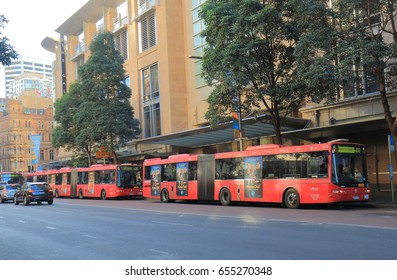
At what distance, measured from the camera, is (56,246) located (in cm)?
1055

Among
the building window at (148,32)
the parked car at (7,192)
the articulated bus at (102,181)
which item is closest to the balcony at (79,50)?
the building window at (148,32)

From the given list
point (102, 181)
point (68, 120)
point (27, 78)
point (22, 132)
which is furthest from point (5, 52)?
point (27, 78)

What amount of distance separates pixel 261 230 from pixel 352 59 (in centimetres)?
872

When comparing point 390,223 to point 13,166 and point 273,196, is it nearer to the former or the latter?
point 273,196

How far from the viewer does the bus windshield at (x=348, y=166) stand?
19.2 meters

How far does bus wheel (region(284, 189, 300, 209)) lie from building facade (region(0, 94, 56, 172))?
86.7m

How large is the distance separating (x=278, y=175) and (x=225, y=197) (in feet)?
14.6

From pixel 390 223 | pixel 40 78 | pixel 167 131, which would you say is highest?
pixel 40 78

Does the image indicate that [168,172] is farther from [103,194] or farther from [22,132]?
[22,132]

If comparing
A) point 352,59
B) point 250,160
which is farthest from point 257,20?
point 250,160

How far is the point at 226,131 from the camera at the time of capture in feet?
102

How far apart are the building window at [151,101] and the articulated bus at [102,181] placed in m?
9.28

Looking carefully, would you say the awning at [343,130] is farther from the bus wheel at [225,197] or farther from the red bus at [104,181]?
the red bus at [104,181]

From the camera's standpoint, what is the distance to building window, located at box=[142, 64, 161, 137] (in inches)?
1813
